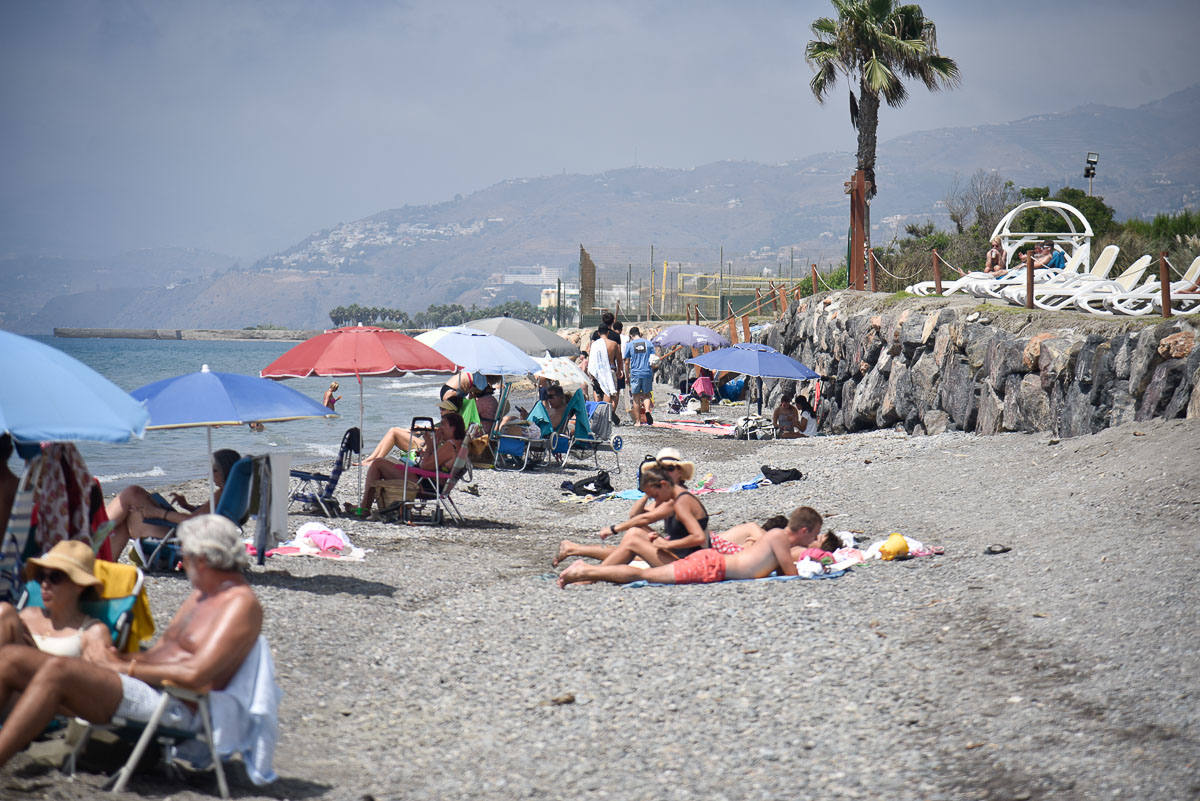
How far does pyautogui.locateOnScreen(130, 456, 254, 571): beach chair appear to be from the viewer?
6102 mm

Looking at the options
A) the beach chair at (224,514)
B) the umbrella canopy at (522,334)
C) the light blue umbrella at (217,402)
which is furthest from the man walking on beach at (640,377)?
the beach chair at (224,514)

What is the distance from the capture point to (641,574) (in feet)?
20.9

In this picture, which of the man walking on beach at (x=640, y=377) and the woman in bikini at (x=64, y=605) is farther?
the man walking on beach at (x=640, y=377)

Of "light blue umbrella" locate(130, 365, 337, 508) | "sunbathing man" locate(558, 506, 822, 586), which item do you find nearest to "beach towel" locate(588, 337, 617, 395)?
"light blue umbrella" locate(130, 365, 337, 508)

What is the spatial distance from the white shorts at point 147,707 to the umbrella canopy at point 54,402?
1005 millimetres

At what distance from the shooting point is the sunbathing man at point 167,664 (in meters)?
3.27

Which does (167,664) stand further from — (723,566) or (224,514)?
(723,566)

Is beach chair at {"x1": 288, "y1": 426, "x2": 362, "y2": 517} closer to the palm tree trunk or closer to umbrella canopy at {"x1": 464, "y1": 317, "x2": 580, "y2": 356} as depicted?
umbrella canopy at {"x1": 464, "y1": 317, "x2": 580, "y2": 356}

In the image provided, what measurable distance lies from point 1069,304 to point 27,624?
11.5m

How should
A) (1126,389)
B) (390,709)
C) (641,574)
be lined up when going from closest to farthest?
(390,709), (641,574), (1126,389)

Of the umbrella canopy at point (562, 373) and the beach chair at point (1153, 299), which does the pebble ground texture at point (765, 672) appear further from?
the umbrella canopy at point (562, 373)

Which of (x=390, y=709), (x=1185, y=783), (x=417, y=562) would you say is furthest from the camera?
(x=417, y=562)

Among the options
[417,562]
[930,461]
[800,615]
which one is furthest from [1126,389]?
[417,562]

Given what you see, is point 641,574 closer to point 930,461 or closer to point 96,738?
point 96,738
